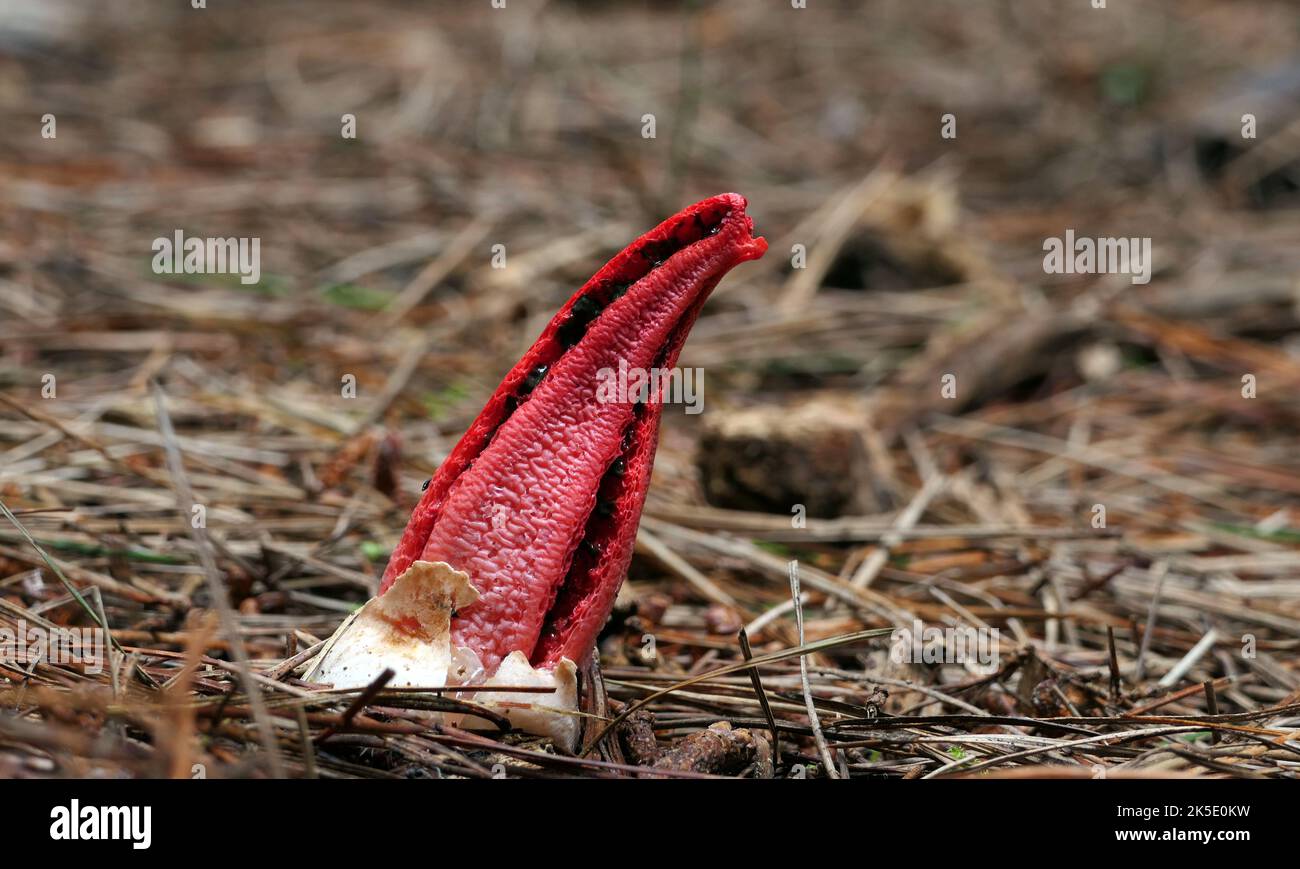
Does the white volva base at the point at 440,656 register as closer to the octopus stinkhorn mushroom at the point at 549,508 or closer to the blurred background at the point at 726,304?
the octopus stinkhorn mushroom at the point at 549,508

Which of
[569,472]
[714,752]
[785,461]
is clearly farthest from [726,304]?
[714,752]

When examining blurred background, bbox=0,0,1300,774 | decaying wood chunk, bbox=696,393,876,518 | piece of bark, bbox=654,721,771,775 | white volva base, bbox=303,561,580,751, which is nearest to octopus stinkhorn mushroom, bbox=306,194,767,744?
white volva base, bbox=303,561,580,751

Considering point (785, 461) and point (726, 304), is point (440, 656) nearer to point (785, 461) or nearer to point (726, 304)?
point (785, 461)

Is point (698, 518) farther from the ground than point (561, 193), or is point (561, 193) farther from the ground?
point (561, 193)

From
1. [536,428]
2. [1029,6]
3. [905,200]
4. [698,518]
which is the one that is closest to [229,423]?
[698,518]

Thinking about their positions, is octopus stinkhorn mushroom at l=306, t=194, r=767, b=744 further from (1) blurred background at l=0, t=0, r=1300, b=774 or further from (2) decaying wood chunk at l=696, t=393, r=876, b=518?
(2) decaying wood chunk at l=696, t=393, r=876, b=518

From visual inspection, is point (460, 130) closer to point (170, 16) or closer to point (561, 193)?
point (561, 193)
